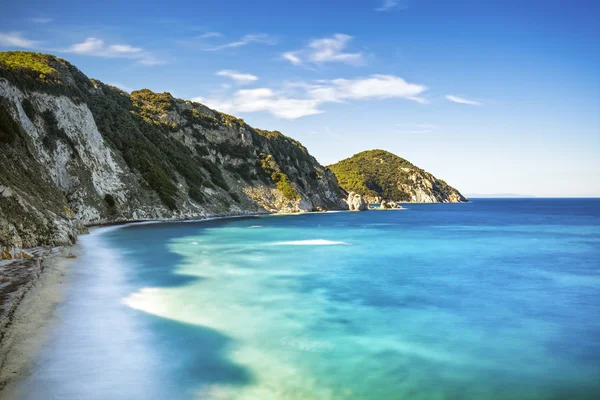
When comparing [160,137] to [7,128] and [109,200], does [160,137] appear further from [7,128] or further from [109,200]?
[7,128]

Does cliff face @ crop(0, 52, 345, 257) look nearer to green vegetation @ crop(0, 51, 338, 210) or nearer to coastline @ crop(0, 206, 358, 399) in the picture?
green vegetation @ crop(0, 51, 338, 210)

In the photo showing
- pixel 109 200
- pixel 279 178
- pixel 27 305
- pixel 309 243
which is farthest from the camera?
pixel 279 178

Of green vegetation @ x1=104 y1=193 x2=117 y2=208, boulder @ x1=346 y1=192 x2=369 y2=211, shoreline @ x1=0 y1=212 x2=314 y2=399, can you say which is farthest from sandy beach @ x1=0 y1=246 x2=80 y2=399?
boulder @ x1=346 y1=192 x2=369 y2=211

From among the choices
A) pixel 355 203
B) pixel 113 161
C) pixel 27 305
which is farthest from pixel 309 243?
pixel 355 203

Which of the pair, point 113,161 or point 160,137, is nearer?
point 113,161

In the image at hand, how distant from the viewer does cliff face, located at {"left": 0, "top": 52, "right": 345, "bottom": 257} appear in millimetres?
28438

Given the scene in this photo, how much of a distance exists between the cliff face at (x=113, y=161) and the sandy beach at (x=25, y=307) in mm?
2666

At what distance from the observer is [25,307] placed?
12.1 metres

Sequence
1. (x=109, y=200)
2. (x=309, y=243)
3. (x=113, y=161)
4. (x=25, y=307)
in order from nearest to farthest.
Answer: (x=25, y=307) → (x=309, y=243) → (x=109, y=200) → (x=113, y=161)

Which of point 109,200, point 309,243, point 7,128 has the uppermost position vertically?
point 7,128

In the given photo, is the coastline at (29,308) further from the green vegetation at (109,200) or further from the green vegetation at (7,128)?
the green vegetation at (109,200)

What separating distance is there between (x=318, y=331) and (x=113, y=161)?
46111 millimetres

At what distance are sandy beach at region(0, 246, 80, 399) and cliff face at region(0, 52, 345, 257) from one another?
2.67 meters

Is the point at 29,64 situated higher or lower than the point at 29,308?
higher
